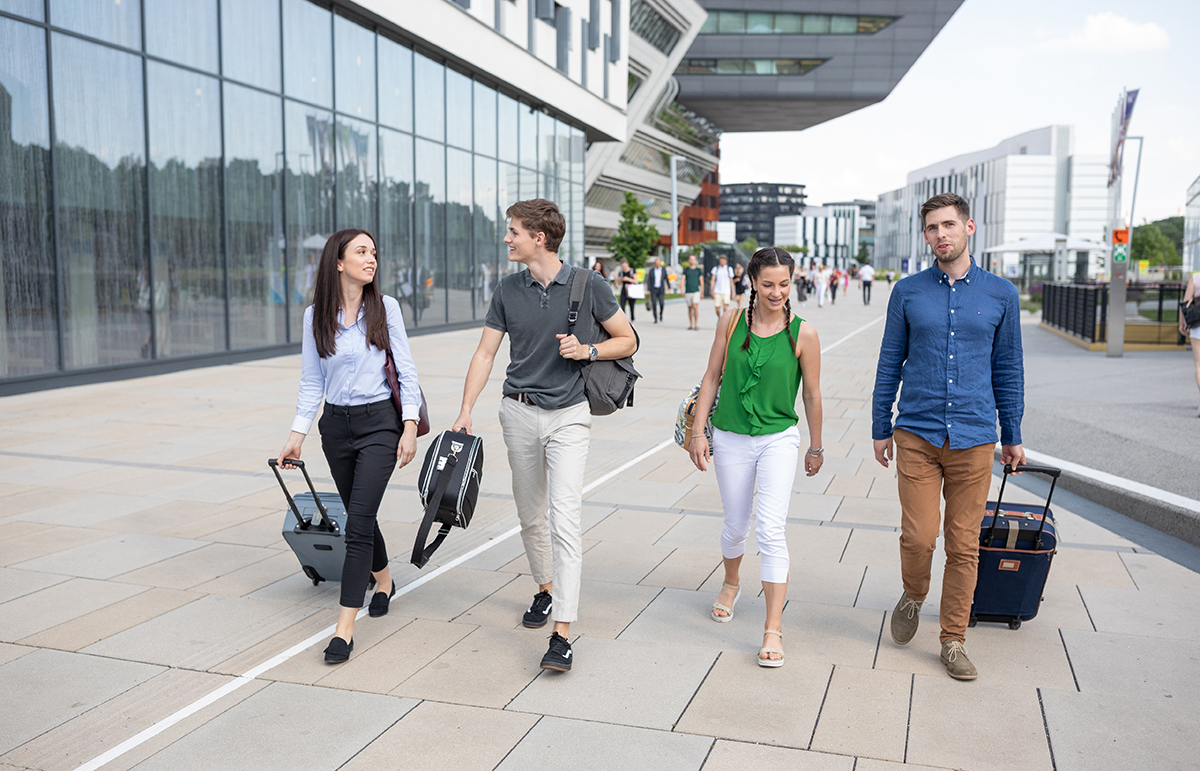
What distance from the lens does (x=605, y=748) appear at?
11.1 feet

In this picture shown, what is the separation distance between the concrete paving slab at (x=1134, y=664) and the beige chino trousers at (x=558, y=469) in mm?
2004

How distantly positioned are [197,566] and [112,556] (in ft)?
1.80

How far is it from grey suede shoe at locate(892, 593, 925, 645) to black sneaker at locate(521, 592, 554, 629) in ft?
4.87

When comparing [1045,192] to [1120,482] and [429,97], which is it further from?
[1120,482]

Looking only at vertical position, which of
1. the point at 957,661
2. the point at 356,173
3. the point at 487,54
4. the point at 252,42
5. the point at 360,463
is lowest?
the point at 957,661

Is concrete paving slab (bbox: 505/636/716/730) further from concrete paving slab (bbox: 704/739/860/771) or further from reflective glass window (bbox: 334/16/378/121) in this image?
reflective glass window (bbox: 334/16/378/121)

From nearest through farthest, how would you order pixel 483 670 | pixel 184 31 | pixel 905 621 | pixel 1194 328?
pixel 483 670
pixel 905 621
pixel 1194 328
pixel 184 31

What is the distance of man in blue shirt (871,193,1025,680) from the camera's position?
3955mm

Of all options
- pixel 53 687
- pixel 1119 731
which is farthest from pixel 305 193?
pixel 1119 731

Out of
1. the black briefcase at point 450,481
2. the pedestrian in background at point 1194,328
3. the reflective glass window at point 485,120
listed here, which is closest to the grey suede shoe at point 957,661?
the black briefcase at point 450,481

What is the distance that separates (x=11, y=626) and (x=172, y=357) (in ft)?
36.2

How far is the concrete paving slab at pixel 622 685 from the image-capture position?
3.68m

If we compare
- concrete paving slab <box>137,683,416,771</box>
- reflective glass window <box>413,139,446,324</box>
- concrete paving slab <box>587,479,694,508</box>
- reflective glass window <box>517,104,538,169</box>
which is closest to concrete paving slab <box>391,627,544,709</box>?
concrete paving slab <box>137,683,416,771</box>

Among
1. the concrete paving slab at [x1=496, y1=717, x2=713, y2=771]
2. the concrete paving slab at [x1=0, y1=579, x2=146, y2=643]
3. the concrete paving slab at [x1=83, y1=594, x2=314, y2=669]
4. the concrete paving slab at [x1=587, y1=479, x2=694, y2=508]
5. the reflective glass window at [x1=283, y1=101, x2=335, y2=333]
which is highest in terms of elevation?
the reflective glass window at [x1=283, y1=101, x2=335, y2=333]
